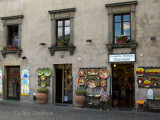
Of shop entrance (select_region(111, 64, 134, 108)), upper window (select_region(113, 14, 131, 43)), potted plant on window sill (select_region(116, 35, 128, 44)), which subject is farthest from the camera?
shop entrance (select_region(111, 64, 134, 108))

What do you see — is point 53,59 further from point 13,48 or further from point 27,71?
point 13,48

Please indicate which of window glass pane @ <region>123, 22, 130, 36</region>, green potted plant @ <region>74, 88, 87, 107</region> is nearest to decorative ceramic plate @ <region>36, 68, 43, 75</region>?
green potted plant @ <region>74, 88, 87, 107</region>

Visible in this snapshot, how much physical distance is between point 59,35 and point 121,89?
5486 millimetres

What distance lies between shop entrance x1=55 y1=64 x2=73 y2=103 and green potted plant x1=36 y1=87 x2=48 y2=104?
0.78 m

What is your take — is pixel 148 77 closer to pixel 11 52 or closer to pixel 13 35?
pixel 11 52

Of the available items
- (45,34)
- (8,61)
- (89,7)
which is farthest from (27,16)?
(89,7)

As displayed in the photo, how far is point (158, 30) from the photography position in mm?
12594

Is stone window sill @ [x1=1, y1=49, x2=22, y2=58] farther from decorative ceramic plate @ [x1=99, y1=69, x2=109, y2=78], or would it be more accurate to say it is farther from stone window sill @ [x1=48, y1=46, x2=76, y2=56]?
decorative ceramic plate @ [x1=99, y1=69, x2=109, y2=78]

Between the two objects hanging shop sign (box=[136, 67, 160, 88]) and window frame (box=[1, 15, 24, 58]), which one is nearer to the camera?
hanging shop sign (box=[136, 67, 160, 88])

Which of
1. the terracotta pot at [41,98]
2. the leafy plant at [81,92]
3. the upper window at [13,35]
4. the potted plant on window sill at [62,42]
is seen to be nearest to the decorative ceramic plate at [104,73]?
the leafy plant at [81,92]

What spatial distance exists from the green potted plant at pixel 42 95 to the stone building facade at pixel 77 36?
14.2 inches

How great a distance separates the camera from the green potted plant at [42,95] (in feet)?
48.5

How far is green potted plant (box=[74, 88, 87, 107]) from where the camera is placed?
1362 centimetres

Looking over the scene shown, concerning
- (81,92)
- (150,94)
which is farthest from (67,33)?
(150,94)
